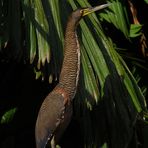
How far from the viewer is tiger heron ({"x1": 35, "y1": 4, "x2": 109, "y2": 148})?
3725 millimetres

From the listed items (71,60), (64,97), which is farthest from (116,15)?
(64,97)

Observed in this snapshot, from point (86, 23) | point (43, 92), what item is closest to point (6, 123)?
point (43, 92)

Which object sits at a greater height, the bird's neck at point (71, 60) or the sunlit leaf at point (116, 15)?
the bird's neck at point (71, 60)

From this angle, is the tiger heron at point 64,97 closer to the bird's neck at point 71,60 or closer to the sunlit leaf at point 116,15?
the bird's neck at point 71,60

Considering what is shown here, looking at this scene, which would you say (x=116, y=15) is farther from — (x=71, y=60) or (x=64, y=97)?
(x=64, y=97)

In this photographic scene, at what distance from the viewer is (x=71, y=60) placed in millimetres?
3867

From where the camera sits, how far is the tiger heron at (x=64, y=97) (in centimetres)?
372

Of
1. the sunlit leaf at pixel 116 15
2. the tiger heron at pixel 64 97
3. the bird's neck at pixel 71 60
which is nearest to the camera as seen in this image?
the tiger heron at pixel 64 97

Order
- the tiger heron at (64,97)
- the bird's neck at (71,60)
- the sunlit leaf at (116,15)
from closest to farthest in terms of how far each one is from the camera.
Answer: the tiger heron at (64,97)
the bird's neck at (71,60)
the sunlit leaf at (116,15)

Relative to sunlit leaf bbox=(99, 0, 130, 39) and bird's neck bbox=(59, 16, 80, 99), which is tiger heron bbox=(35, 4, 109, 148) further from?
sunlit leaf bbox=(99, 0, 130, 39)

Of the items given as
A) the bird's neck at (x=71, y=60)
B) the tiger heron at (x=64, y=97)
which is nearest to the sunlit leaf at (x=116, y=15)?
the tiger heron at (x=64, y=97)

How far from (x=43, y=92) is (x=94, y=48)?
116cm

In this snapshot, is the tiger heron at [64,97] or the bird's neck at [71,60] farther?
the bird's neck at [71,60]

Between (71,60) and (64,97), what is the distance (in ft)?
0.85
